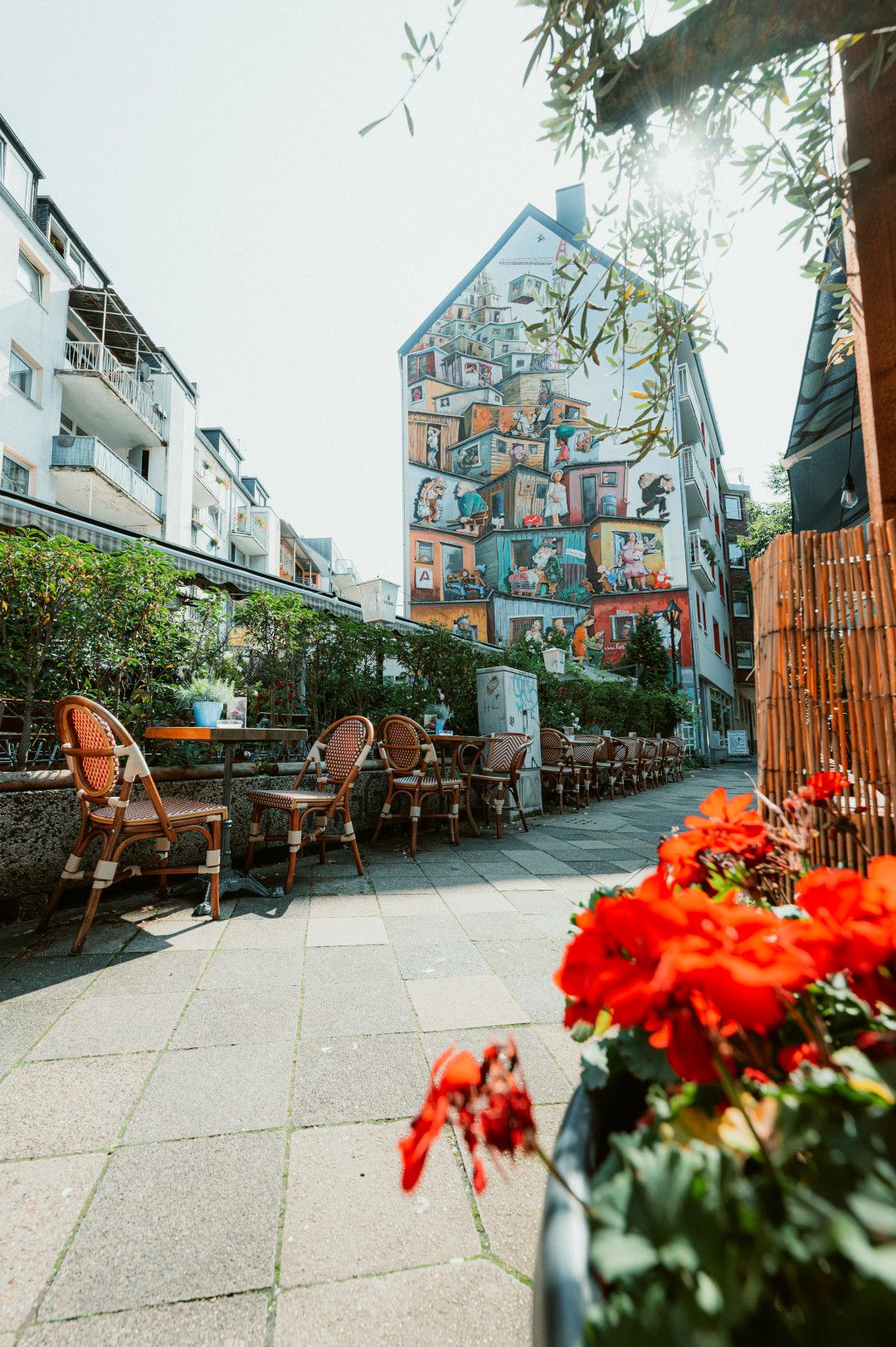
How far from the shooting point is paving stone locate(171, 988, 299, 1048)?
2.21 metres

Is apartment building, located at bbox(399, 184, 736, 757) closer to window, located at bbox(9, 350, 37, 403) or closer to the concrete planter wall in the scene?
window, located at bbox(9, 350, 37, 403)

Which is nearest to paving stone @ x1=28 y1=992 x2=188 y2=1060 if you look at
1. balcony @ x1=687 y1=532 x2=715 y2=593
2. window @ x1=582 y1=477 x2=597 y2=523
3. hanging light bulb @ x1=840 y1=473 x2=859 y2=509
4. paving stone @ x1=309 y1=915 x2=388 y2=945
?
paving stone @ x1=309 y1=915 x2=388 y2=945

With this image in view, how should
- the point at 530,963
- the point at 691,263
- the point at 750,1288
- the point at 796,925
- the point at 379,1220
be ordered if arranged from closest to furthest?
the point at 750,1288
the point at 796,925
the point at 379,1220
the point at 691,263
the point at 530,963

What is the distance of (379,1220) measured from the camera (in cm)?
141

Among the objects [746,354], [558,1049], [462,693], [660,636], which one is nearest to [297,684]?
[462,693]

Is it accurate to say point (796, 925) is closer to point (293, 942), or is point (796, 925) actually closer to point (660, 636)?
point (293, 942)

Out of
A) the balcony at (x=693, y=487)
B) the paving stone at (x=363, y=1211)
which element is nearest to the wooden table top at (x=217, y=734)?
the paving stone at (x=363, y=1211)

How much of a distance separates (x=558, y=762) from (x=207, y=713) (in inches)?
222

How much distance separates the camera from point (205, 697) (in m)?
5.03

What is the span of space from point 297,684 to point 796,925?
615 centimetres

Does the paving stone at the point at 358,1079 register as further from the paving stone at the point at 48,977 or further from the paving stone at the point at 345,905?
the paving stone at the point at 345,905

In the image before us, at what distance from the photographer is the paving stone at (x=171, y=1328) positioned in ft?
3.74

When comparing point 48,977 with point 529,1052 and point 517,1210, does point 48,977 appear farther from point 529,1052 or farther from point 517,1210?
point 517,1210

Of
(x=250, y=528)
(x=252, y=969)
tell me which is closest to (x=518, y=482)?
(x=250, y=528)
